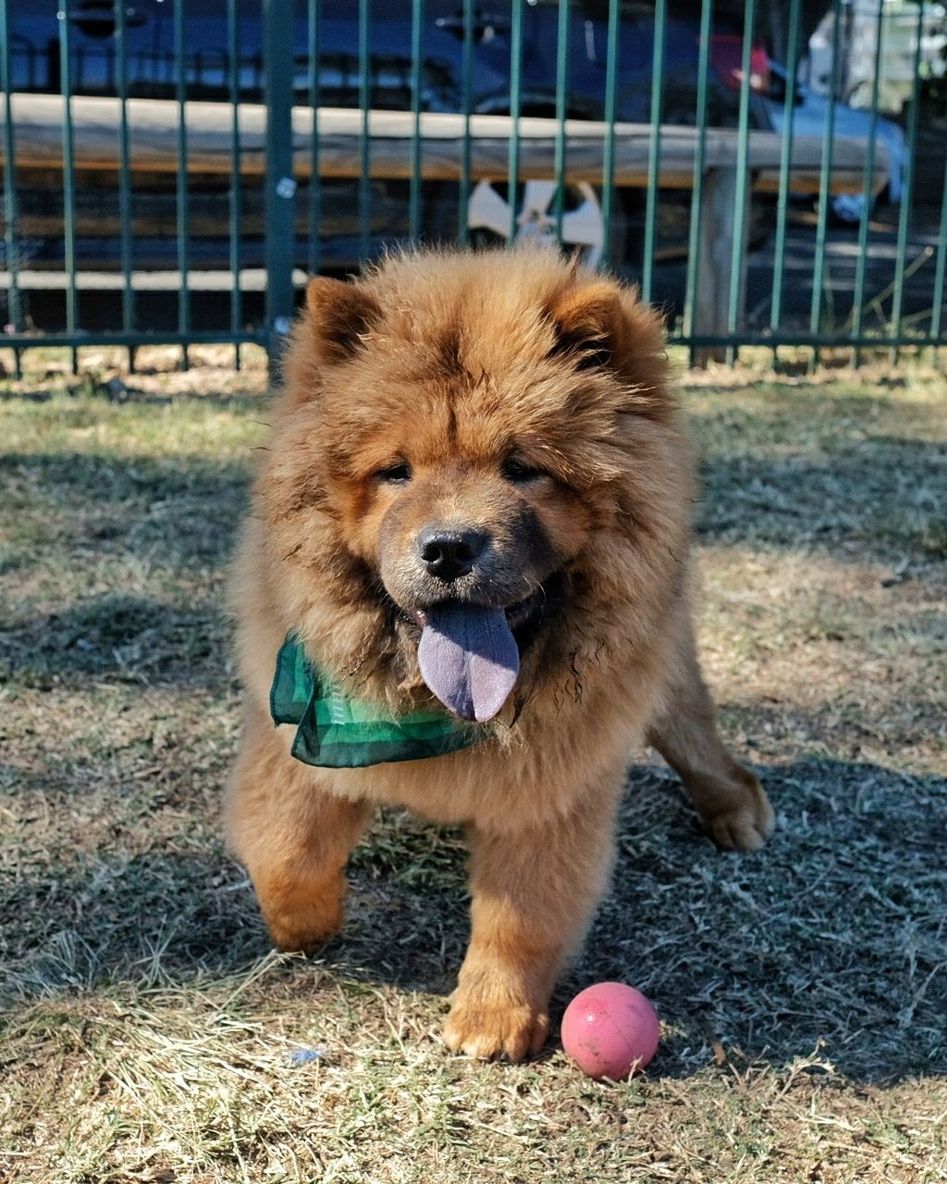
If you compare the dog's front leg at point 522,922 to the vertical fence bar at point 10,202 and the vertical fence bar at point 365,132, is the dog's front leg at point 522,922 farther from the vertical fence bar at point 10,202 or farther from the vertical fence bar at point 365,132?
the vertical fence bar at point 10,202

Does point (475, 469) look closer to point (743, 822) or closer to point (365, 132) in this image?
point (743, 822)

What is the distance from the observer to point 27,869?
10.2 feet

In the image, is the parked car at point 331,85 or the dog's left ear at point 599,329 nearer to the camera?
the dog's left ear at point 599,329

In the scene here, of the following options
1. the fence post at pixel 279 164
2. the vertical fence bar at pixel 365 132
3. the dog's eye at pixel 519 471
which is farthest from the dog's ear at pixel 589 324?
the vertical fence bar at pixel 365 132

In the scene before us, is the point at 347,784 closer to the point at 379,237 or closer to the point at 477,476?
the point at 477,476

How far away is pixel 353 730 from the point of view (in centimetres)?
261

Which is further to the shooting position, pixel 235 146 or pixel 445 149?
pixel 445 149

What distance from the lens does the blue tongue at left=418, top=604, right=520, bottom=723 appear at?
7.93 feet

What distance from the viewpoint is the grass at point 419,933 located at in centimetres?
242

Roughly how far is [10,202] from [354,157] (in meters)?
1.76

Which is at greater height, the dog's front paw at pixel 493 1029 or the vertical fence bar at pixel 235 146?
the vertical fence bar at pixel 235 146

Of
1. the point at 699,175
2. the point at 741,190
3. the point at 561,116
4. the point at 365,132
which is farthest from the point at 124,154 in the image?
the point at 741,190

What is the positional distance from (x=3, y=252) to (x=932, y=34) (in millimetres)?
8447

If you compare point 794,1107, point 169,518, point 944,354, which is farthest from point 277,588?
point 944,354
